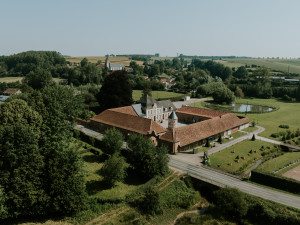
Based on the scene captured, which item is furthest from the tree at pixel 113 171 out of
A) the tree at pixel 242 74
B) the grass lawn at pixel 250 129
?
the tree at pixel 242 74

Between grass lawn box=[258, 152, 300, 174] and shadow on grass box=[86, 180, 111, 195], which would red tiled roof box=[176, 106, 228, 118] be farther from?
shadow on grass box=[86, 180, 111, 195]

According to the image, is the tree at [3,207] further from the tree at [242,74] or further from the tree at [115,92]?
the tree at [242,74]

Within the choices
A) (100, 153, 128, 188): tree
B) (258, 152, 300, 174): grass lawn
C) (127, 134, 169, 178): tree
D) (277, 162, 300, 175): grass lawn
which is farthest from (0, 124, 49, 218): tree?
(277, 162, 300, 175): grass lawn

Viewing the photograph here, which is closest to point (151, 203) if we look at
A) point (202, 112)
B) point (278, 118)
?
point (202, 112)

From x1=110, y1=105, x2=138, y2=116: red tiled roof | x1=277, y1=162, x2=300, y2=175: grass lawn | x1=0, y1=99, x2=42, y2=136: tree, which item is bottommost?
x1=277, y1=162, x2=300, y2=175: grass lawn

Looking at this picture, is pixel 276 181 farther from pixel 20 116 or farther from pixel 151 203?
pixel 20 116

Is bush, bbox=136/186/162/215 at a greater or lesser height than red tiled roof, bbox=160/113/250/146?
lesser
